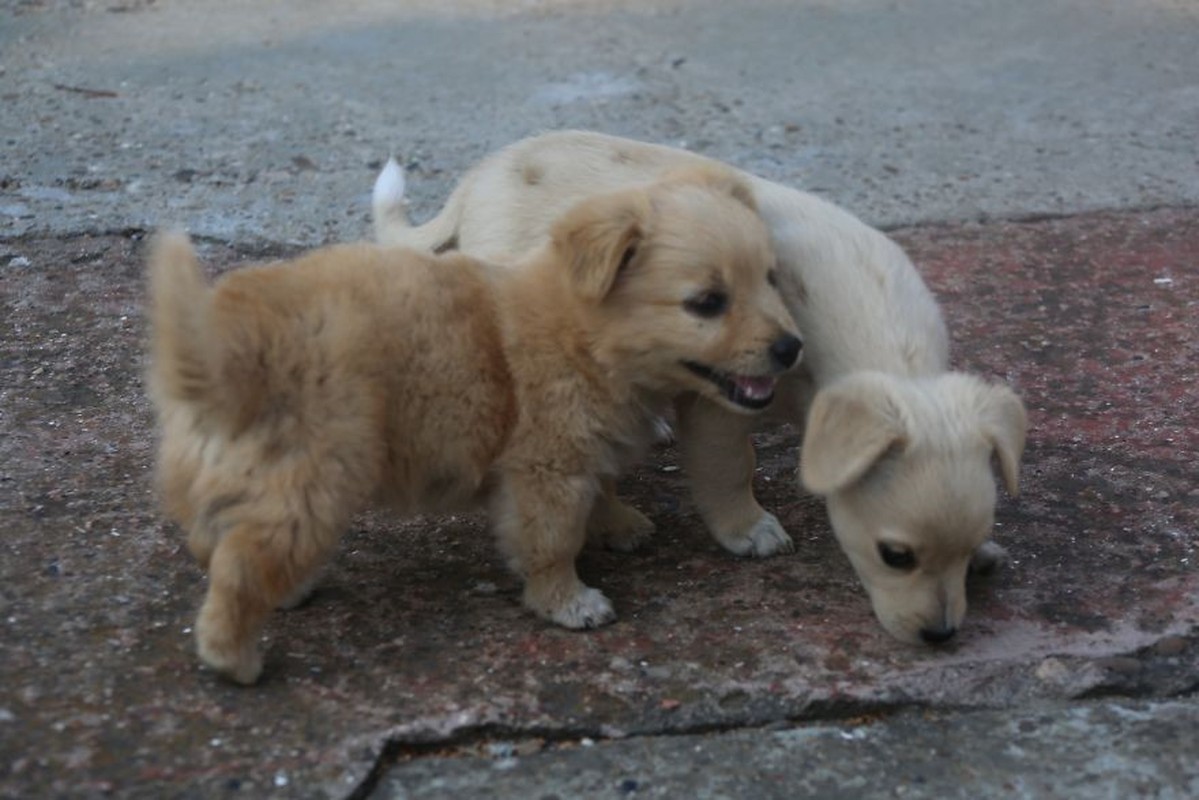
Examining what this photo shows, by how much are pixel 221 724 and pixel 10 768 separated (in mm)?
421

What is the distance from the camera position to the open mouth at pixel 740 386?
13.3 feet

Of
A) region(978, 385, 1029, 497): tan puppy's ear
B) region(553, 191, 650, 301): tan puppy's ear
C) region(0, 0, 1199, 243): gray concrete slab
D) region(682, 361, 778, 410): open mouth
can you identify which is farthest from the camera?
region(0, 0, 1199, 243): gray concrete slab

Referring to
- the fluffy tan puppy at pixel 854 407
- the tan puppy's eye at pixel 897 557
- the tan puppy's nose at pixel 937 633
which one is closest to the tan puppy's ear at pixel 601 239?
the fluffy tan puppy at pixel 854 407

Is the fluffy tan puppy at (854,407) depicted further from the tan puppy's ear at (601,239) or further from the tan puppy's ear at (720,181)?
the tan puppy's ear at (601,239)

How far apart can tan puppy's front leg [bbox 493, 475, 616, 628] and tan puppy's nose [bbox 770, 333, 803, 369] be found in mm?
538

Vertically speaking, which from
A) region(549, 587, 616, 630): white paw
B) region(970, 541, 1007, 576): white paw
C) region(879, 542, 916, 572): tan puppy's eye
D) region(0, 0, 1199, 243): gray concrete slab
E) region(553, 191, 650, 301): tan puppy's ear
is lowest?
region(549, 587, 616, 630): white paw

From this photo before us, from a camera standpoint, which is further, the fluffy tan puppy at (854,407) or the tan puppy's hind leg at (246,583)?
the fluffy tan puppy at (854,407)

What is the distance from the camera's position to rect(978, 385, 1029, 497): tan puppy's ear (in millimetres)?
3803

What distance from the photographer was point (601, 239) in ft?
13.0

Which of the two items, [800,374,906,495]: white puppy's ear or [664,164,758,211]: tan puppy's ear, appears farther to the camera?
[664,164,758,211]: tan puppy's ear

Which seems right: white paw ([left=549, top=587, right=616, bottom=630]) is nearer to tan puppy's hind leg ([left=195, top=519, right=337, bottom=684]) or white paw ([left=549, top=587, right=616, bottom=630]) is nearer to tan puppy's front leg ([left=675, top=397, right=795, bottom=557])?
tan puppy's front leg ([left=675, top=397, right=795, bottom=557])

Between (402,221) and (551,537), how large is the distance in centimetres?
182

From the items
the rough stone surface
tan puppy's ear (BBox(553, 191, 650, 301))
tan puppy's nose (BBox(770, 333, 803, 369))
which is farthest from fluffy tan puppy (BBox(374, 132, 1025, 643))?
tan puppy's ear (BBox(553, 191, 650, 301))

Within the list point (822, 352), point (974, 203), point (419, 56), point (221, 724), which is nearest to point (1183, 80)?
point (974, 203)
